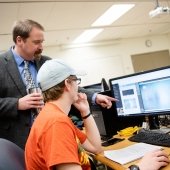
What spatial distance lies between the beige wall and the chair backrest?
729 cm

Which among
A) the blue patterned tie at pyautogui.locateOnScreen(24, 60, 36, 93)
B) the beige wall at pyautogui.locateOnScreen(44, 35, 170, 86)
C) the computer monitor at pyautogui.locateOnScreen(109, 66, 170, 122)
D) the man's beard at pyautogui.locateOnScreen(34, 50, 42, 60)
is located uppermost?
the beige wall at pyautogui.locateOnScreen(44, 35, 170, 86)

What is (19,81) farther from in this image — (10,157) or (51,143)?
(51,143)

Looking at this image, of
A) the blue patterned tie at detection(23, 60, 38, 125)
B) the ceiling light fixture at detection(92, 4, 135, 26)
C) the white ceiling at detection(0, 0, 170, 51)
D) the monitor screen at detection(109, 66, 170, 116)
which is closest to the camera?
the monitor screen at detection(109, 66, 170, 116)

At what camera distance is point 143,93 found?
1851 mm

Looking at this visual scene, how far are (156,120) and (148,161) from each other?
36.8 inches

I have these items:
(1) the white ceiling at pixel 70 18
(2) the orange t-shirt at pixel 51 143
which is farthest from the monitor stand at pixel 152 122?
(1) the white ceiling at pixel 70 18

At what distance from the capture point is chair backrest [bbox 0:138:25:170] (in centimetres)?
103

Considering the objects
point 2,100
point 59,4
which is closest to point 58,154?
point 2,100

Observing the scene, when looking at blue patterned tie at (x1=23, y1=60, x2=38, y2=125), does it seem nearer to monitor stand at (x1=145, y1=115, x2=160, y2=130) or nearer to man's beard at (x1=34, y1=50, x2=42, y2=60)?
man's beard at (x1=34, y1=50, x2=42, y2=60)

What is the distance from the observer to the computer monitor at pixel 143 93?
170 cm

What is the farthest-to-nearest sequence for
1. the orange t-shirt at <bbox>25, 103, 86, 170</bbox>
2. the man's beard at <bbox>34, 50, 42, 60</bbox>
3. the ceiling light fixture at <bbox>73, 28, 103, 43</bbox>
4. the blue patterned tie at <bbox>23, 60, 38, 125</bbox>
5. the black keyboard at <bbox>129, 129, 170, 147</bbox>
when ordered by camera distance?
the ceiling light fixture at <bbox>73, 28, 103, 43</bbox>, the man's beard at <bbox>34, 50, 42, 60</bbox>, the blue patterned tie at <bbox>23, 60, 38, 125</bbox>, the black keyboard at <bbox>129, 129, 170, 147</bbox>, the orange t-shirt at <bbox>25, 103, 86, 170</bbox>

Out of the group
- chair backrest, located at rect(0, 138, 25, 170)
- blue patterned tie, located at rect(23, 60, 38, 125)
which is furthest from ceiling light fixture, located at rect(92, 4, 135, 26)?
chair backrest, located at rect(0, 138, 25, 170)

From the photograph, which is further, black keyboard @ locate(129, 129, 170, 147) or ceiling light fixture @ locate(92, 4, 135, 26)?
ceiling light fixture @ locate(92, 4, 135, 26)

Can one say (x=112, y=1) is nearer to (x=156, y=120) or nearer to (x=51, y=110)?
(x=156, y=120)
